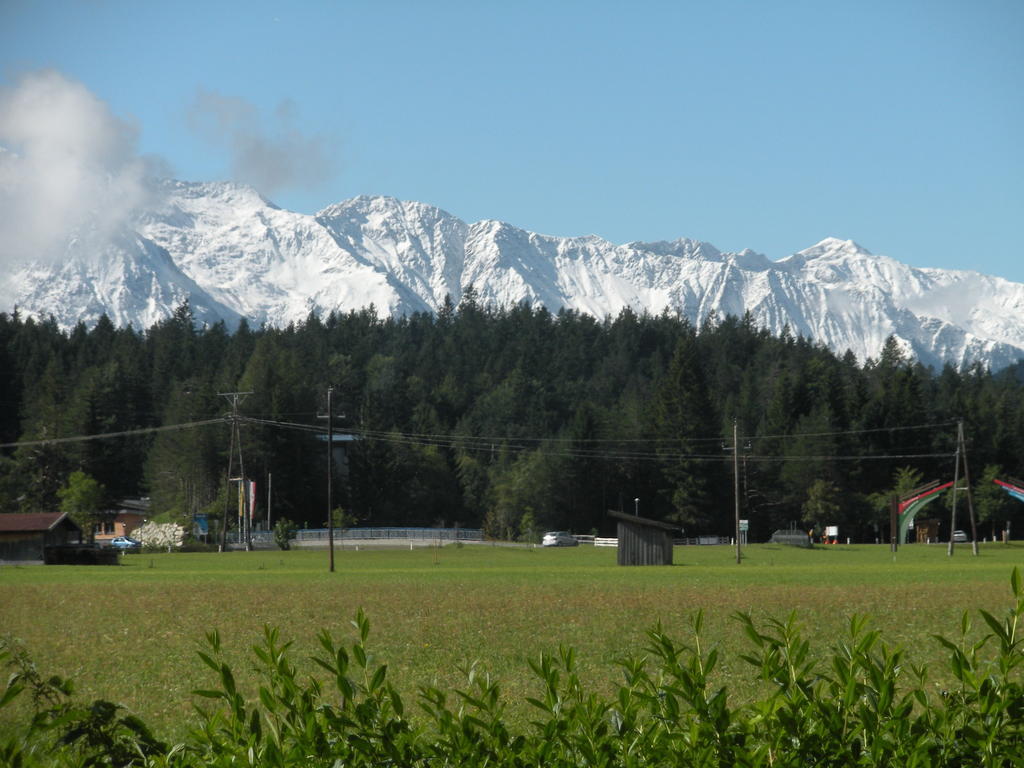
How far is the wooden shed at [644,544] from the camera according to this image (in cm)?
5819

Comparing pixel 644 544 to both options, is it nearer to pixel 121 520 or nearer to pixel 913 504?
pixel 913 504

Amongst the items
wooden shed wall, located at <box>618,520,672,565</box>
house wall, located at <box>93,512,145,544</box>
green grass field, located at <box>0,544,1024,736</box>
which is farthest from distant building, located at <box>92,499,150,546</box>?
green grass field, located at <box>0,544,1024,736</box>

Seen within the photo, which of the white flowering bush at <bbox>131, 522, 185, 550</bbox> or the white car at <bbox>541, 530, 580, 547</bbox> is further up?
the white flowering bush at <bbox>131, 522, 185, 550</bbox>

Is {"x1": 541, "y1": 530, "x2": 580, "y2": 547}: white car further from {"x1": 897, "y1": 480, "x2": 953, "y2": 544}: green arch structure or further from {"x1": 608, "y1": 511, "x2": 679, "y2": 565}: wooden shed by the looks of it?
{"x1": 608, "y1": 511, "x2": 679, "y2": 565}: wooden shed

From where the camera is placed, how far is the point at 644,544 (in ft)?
192

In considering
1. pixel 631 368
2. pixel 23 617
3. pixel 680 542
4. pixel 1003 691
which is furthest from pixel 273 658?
pixel 631 368

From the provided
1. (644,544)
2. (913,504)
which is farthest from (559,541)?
(644,544)

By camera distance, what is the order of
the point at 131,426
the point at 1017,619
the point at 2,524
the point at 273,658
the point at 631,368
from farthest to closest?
1. the point at 631,368
2. the point at 131,426
3. the point at 2,524
4. the point at 1017,619
5. the point at 273,658

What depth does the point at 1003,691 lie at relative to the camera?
4930 millimetres

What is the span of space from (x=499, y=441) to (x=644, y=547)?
285 ft

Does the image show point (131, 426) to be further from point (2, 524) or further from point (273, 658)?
point (273, 658)

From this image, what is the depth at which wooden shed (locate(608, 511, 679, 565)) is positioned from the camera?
58.2 m

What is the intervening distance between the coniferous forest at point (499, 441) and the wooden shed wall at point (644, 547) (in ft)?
159

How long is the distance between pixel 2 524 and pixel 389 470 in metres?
67.2
